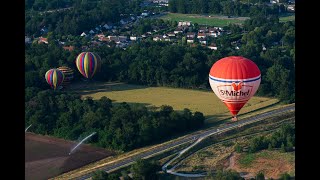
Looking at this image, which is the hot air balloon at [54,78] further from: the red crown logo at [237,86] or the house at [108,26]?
the house at [108,26]

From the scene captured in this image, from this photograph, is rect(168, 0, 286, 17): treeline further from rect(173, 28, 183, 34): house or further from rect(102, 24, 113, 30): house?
rect(173, 28, 183, 34): house

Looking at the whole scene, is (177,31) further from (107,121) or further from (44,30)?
(107,121)

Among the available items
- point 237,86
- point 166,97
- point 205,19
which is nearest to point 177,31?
point 205,19

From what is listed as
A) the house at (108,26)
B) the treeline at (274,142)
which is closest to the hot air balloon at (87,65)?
the treeline at (274,142)
